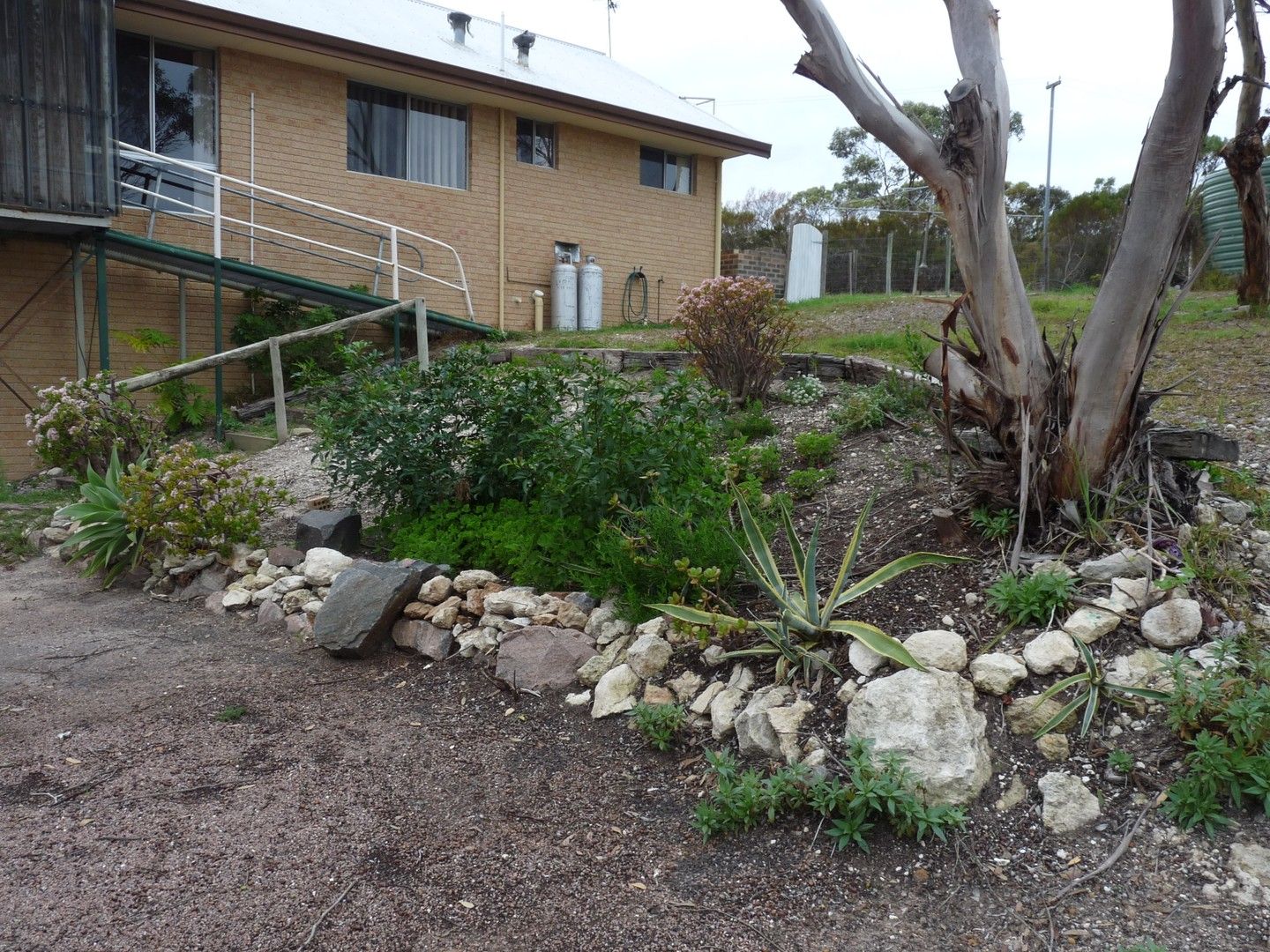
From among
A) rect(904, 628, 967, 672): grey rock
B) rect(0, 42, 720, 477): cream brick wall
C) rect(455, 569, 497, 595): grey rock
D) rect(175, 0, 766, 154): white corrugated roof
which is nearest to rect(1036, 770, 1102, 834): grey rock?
rect(904, 628, 967, 672): grey rock

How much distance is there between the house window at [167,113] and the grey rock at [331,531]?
742cm

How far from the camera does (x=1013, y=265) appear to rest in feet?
13.6

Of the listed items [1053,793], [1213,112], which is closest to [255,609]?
[1053,793]

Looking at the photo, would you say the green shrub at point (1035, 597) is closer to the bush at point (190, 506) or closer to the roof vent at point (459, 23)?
the bush at point (190, 506)

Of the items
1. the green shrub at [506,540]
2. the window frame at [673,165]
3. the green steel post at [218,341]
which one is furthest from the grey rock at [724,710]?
the window frame at [673,165]

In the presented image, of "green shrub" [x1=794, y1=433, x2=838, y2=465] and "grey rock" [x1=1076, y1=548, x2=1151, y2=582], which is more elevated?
"green shrub" [x1=794, y1=433, x2=838, y2=465]

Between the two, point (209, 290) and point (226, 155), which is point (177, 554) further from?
point (226, 155)

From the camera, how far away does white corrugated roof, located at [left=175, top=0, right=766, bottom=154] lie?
43.6ft

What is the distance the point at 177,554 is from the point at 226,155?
8.10 metres

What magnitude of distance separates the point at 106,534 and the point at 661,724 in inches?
174

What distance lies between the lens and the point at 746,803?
311 cm

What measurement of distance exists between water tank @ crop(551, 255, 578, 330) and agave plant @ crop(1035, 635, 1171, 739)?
12787 millimetres

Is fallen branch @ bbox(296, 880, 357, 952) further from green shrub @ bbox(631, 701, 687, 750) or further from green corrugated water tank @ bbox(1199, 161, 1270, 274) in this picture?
green corrugated water tank @ bbox(1199, 161, 1270, 274)

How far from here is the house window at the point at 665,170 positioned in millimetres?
16750
